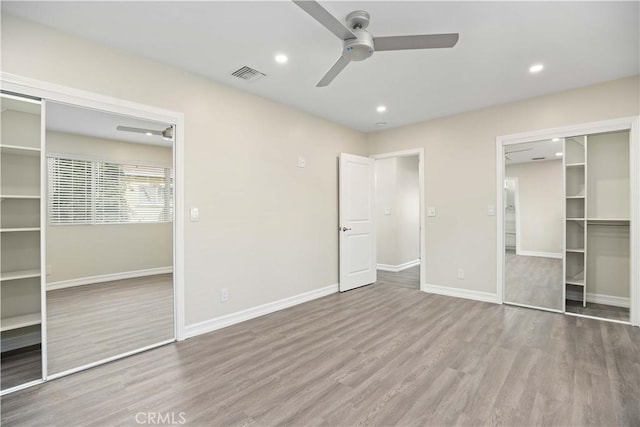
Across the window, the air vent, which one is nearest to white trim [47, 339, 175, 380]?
the window

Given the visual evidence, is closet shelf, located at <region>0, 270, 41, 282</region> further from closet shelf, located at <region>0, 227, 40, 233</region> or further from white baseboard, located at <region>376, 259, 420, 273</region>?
white baseboard, located at <region>376, 259, 420, 273</region>

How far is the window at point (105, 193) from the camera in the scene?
3.85 metres

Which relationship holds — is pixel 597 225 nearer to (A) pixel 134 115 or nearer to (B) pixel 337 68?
(B) pixel 337 68

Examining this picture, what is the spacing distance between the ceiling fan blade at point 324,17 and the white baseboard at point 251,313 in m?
2.91

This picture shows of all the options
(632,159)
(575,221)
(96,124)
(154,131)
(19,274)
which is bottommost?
(19,274)

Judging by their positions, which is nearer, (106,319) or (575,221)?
(106,319)

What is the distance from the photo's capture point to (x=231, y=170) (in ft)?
10.8

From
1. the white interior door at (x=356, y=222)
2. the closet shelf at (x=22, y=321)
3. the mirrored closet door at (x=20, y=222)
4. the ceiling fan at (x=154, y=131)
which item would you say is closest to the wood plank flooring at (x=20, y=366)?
the mirrored closet door at (x=20, y=222)

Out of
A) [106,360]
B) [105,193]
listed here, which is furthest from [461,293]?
[105,193]

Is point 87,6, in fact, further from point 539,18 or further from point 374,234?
point 374,234

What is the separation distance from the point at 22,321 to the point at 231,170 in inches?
83.8

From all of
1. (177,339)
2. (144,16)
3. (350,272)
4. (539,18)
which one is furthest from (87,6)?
(350,272)

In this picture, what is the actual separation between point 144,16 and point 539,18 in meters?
2.91

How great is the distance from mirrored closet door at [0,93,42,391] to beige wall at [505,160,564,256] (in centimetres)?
528
